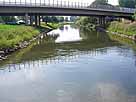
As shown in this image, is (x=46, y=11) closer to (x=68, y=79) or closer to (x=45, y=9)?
(x=45, y=9)

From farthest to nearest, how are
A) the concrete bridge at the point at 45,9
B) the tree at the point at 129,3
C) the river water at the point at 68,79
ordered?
the tree at the point at 129,3 → the concrete bridge at the point at 45,9 → the river water at the point at 68,79

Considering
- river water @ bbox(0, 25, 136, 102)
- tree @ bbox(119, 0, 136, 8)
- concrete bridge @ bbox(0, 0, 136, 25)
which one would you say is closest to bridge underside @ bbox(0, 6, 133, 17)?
concrete bridge @ bbox(0, 0, 136, 25)

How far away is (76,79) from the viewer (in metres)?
24.8

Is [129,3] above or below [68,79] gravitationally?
above

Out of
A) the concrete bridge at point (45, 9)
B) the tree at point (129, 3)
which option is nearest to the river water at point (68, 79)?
the concrete bridge at point (45, 9)

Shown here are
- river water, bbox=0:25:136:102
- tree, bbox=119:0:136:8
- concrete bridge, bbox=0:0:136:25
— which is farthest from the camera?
Result: tree, bbox=119:0:136:8

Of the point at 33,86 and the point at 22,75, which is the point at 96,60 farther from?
the point at 33,86

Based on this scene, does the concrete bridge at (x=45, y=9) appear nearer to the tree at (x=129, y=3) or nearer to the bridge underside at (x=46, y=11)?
the bridge underside at (x=46, y=11)

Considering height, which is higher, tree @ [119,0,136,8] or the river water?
tree @ [119,0,136,8]

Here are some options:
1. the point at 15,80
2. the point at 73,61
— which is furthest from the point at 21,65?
the point at 15,80

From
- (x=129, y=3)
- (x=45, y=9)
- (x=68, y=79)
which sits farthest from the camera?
(x=129, y=3)

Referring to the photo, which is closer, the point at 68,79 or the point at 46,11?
the point at 68,79

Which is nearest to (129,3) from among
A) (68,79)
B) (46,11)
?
(46,11)

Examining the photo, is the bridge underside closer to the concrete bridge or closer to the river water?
the concrete bridge
